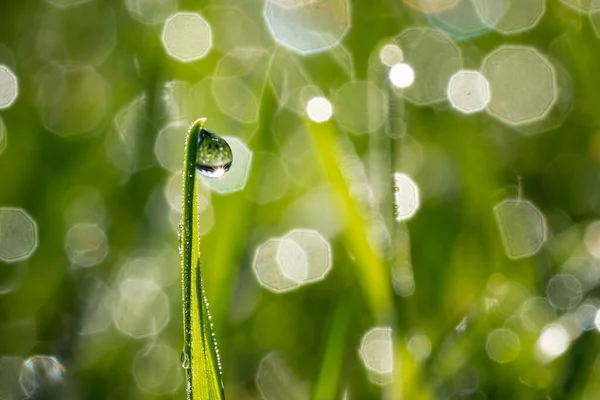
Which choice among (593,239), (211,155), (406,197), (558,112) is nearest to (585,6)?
(558,112)

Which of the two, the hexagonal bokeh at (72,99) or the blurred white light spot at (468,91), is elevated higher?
the hexagonal bokeh at (72,99)

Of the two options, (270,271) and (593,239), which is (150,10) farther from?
(593,239)

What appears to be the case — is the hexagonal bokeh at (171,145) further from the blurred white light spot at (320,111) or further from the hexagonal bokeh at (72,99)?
the blurred white light spot at (320,111)

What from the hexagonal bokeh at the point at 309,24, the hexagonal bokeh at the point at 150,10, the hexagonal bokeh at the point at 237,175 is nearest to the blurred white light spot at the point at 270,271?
the hexagonal bokeh at the point at 237,175

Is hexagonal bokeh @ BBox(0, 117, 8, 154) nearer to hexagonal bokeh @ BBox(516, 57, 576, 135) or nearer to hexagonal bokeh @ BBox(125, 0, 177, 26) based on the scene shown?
hexagonal bokeh @ BBox(125, 0, 177, 26)

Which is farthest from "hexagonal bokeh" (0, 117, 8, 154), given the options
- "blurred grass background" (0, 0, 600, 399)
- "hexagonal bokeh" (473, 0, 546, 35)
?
"hexagonal bokeh" (473, 0, 546, 35)

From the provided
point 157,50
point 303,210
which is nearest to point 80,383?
point 303,210
